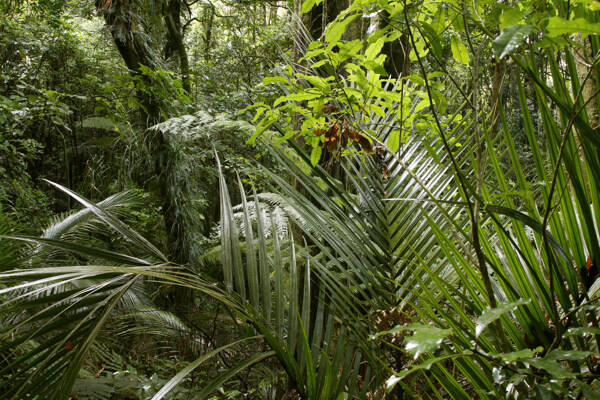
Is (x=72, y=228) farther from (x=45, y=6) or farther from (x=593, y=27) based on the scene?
(x=45, y=6)

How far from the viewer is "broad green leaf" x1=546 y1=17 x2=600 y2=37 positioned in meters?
0.46

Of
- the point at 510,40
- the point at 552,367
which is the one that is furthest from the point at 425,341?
the point at 510,40

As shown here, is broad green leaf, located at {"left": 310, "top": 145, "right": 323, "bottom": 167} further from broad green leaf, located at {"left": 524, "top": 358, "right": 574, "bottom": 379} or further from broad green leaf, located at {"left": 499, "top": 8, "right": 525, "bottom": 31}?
broad green leaf, located at {"left": 524, "top": 358, "right": 574, "bottom": 379}

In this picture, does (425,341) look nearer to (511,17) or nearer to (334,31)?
(511,17)

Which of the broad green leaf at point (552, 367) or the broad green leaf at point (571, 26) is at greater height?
the broad green leaf at point (571, 26)

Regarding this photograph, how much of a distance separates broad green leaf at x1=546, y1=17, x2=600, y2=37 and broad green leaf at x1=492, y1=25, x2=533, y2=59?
5cm

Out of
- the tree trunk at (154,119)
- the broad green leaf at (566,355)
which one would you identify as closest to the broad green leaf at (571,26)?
the broad green leaf at (566,355)

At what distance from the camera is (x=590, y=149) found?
0.60 metres

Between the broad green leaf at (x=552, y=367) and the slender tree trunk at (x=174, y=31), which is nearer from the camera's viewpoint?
the broad green leaf at (x=552, y=367)

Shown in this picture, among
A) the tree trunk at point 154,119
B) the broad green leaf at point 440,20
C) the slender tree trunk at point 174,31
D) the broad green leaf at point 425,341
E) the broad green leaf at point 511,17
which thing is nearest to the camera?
the broad green leaf at point 425,341

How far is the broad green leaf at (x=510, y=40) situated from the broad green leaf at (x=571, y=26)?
0.05 m

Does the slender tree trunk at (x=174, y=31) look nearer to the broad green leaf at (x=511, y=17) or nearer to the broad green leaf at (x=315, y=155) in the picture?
the broad green leaf at (x=315, y=155)

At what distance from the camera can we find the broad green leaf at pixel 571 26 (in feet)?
1.52

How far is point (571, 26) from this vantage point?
48 cm
